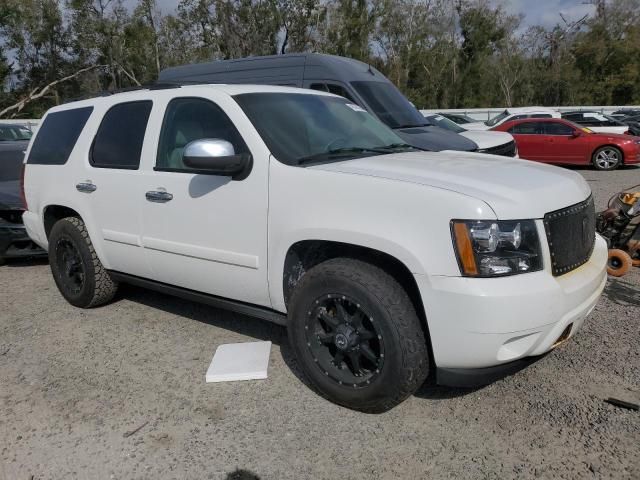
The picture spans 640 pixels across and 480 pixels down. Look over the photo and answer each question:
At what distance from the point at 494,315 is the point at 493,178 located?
0.79 metres

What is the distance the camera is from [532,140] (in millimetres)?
15195

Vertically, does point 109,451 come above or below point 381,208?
below

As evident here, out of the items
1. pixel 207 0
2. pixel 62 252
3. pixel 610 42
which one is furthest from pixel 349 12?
pixel 62 252

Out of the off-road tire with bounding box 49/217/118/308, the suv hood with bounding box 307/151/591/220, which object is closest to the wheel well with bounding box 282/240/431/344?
the suv hood with bounding box 307/151/591/220

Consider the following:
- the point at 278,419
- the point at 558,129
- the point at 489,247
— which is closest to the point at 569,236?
the point at 489,247

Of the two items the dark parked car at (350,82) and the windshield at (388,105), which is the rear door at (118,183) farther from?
the windshield at (388,105)

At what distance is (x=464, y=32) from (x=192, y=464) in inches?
1817

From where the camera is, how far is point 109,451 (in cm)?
284

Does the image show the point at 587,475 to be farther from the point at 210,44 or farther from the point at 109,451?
the point at 210,44

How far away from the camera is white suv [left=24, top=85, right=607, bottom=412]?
2.63m

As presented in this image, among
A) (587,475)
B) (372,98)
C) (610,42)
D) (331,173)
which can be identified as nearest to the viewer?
(587,475)

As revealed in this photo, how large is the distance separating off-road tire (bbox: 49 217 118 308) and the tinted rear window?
1.85 feet

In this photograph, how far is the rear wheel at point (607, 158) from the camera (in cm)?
1441

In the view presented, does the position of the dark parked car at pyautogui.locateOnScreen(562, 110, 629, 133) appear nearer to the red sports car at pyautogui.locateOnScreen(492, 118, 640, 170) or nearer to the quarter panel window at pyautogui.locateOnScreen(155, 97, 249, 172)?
the red sports car at pyautogui.locateOnScreen(492, 118, 640, 170)
